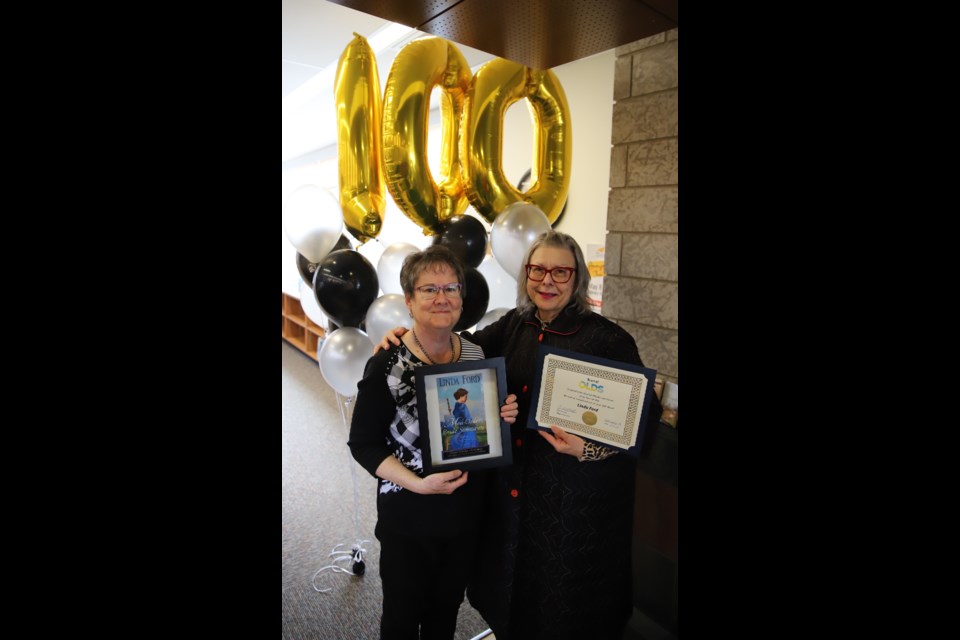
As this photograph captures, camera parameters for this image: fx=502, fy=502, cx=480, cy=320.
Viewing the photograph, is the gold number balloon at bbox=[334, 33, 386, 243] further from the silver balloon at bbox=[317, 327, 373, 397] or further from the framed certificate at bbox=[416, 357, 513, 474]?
the framed certificate at bbox=[416, 357, 513, 474]

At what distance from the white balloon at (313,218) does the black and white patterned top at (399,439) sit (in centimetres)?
91

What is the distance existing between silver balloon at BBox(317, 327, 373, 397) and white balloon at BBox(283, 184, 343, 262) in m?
0.38

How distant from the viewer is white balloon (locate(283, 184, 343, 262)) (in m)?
1.93

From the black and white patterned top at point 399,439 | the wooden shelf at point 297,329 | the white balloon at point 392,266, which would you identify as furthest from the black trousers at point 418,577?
the wooden shelf at point 297,329

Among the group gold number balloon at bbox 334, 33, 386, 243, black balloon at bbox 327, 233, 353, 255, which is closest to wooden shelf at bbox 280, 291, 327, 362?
black balloon at bbox 327, 233, 353, 255

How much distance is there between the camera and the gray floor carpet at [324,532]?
204 centimetres

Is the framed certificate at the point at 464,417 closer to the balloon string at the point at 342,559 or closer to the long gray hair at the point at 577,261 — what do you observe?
the long gray hair at the point at 577,261

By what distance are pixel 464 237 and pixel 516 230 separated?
0.77 ft

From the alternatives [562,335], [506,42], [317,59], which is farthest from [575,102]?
[562,335]
